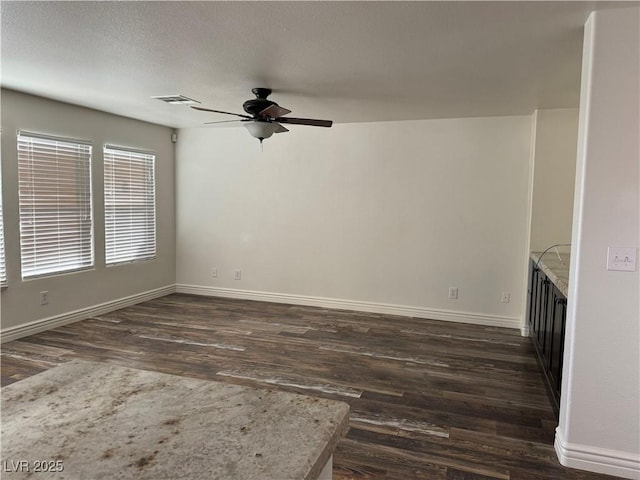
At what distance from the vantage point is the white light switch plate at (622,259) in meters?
2.25

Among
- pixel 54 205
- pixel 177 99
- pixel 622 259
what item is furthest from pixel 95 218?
pixel 622 259

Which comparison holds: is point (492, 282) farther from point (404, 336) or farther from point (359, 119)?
point (359, 119)

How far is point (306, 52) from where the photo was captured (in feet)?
9.48

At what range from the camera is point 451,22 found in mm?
2375

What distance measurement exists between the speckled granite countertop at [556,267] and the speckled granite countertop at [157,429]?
2.26 metres

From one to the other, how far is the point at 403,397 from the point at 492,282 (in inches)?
95.6

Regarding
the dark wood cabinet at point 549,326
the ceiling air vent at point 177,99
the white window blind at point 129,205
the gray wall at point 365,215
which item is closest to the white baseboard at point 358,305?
the gray wall at point 365,215

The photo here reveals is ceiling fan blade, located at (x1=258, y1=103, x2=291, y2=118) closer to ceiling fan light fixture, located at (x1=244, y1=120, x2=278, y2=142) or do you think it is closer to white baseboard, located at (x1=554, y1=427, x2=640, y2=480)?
ceiling fan light fixture, located at (x1=244, y1=120, x2=278, y2=142)

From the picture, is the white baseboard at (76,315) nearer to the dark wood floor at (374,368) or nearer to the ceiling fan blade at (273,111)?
the dark wood floor at (374,368)

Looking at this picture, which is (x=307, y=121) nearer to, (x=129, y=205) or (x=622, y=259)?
(x=622, y=259)

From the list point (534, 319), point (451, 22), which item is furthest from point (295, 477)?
point (534, 319)

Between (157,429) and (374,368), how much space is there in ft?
9.78

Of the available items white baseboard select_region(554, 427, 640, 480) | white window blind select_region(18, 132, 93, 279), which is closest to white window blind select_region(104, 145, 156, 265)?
white window blind select_region(18, 132, 93, 279)

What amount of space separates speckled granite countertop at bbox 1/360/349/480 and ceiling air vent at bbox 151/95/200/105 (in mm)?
3527
